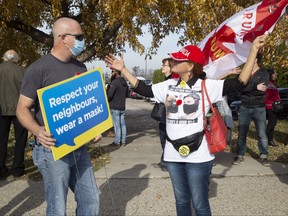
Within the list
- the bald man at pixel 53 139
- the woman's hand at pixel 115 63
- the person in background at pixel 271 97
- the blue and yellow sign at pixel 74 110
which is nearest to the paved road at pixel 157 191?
the bald man at pixel 53 139

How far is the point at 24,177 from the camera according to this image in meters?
5.81

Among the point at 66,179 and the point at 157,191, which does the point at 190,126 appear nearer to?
the point at 66,179

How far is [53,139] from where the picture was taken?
2.79m

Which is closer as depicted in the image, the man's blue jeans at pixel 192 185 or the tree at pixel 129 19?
the man's blue jeans at pixel 192 185

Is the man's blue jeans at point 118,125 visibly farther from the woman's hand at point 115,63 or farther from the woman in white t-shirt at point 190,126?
the woman in white t-shirt at point 190,126

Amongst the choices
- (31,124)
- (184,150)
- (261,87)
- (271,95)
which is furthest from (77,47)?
(271,95)

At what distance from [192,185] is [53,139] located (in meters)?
1.26

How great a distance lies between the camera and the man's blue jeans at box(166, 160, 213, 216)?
323 centimetres

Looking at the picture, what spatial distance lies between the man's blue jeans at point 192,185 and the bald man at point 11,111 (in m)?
3.30

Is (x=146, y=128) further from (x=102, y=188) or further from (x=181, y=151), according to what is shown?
(x=181, y=151)

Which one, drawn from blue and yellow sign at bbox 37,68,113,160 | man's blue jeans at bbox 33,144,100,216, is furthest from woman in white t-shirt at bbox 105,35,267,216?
man's blue jeans at bbox 33,144,100,216

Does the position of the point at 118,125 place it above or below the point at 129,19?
below

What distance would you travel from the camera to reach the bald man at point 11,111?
5844 mm

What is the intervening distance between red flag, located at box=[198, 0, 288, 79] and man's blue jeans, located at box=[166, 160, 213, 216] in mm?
1341
